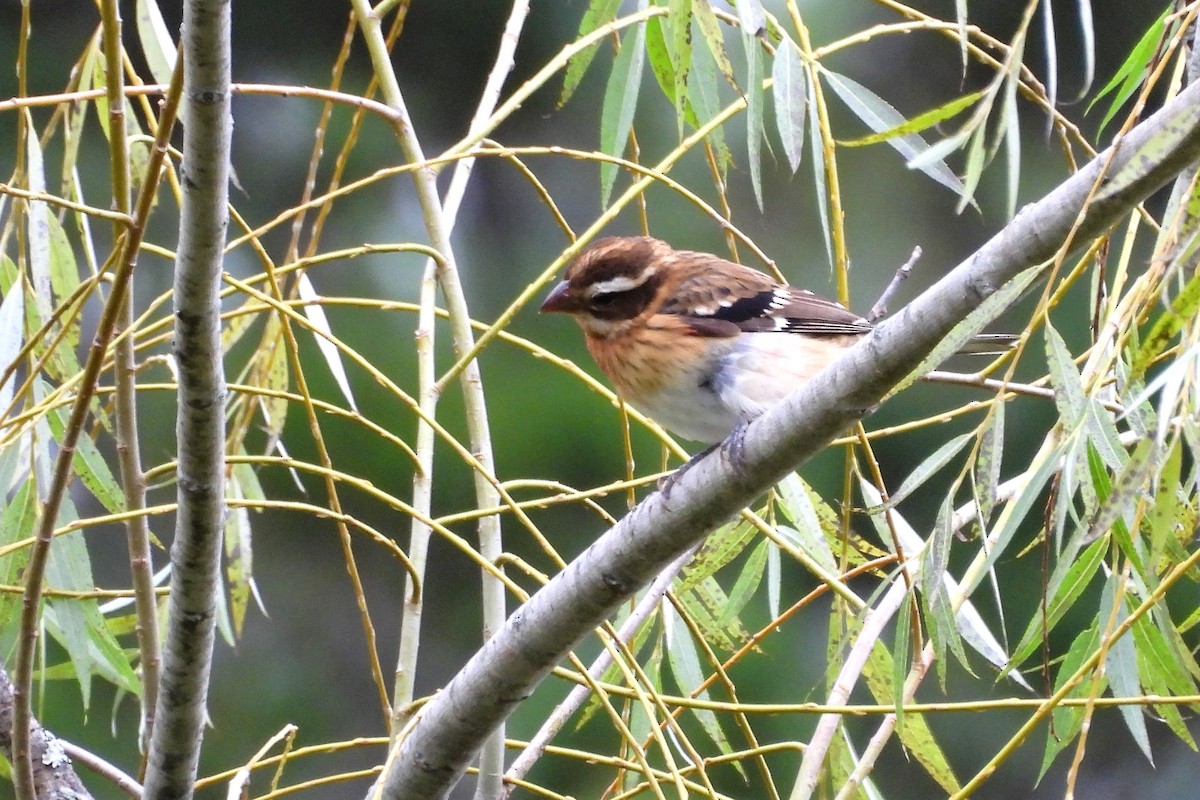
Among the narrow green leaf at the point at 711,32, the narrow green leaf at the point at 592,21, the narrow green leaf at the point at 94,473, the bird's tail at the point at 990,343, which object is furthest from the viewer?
the bird's tail at the point at 990,343

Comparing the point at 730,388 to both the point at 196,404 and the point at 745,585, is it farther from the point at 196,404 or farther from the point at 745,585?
the point at 196,404

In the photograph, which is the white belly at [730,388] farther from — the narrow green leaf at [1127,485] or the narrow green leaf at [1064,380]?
the narrow green leaf at [1127,485]

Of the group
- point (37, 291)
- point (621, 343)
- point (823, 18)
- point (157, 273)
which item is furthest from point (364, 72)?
point (37, 291)

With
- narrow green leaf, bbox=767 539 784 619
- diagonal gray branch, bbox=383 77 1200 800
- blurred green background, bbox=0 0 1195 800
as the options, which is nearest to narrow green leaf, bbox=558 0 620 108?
diagonal gray branch, bbox=383 77 1200 800

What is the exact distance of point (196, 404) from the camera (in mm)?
1320

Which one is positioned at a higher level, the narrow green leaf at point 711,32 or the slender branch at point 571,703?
the narrow green leaf at point 711,32

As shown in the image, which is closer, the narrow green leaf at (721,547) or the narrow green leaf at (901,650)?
the narrow green leaf at (901,650)

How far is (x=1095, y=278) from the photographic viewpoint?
146cm

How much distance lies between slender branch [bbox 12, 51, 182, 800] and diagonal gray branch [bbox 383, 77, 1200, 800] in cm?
38

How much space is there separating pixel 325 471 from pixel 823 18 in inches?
214

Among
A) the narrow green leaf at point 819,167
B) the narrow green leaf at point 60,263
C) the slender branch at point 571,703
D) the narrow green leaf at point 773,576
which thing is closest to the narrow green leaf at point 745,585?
the narrow green leaf at point 773,576

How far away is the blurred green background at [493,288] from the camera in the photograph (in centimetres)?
616

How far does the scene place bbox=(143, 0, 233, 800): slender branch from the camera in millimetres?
1165

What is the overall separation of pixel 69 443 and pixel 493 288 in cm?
538
